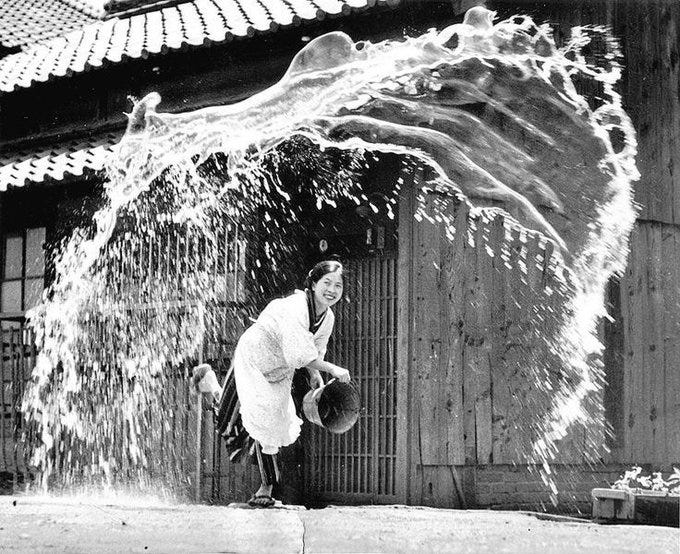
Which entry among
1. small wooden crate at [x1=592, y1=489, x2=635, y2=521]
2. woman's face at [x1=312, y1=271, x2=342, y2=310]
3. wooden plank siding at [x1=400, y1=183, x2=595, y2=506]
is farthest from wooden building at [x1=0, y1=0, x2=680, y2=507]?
small wooden crate at [x1=592, y1=489, x2=635, y2=521]

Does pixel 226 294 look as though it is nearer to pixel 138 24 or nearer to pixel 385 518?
pixel 385 518

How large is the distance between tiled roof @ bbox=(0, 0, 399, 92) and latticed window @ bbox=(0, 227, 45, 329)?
64.6 inches

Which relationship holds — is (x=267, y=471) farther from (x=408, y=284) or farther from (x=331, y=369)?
(x=408, y=284)

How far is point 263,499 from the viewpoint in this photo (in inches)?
325

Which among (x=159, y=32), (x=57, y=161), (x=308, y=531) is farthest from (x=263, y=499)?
(x=159, y=32)

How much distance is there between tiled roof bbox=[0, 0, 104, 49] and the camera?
13383 millimetres

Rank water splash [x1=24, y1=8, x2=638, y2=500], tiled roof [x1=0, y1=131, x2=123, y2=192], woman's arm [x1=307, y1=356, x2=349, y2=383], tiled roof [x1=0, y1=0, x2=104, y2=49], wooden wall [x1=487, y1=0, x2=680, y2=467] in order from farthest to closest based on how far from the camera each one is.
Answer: tiled roof [x1=0, y1=0, x2=104, y2=49], tiled roof [x1=0, y1=131, x2=123, y2=192], wooden wall [x1=487, y1=0, x2=680, y2=467], water splash [x1=24, y1=8, x2=638, y2=500], woman's arm [x1=307, y1=356, x2=349, y2=383]

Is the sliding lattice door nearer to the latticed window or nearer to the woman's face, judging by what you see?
the woman's face

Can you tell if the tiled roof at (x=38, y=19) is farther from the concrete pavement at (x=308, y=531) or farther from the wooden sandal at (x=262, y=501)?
the wooden sandal at (x=262, y=501)

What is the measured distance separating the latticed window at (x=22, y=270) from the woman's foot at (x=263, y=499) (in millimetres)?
4156

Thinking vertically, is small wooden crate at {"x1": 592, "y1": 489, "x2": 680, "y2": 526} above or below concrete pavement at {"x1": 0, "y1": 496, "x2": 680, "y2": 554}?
above

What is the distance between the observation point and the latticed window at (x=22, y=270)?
1136cm

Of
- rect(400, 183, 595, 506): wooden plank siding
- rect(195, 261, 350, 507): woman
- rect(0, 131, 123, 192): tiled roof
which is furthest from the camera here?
rect(0, 131, 123, 192): tiled roof

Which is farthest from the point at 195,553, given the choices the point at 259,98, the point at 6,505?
the point at 259,98
